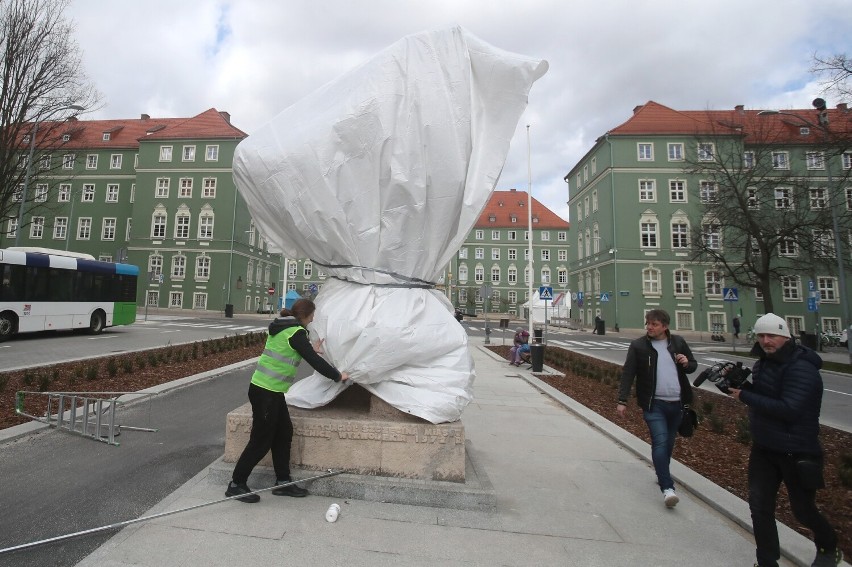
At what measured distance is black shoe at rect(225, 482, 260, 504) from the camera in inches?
132

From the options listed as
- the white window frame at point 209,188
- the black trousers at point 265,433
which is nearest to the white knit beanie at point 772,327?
the black trousers at point 265,433

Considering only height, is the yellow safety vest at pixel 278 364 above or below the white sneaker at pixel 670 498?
above

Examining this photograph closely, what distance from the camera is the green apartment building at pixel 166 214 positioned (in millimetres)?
44406

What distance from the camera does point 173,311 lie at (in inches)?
1672

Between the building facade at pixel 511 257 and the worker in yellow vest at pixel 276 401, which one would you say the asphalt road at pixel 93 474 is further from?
the building facade at pixel 511 257

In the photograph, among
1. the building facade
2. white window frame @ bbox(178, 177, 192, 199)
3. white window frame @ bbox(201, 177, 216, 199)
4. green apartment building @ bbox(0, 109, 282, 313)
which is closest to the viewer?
green apartment building @ bbox(0, 109, 282, 313)

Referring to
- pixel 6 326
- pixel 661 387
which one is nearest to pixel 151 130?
pixel 6 326

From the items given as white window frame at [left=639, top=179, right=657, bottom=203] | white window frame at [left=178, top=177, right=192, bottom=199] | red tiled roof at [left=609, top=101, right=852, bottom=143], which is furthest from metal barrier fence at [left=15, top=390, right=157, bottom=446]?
white window frame at [left=178, top=177, right=192, bottom=199]

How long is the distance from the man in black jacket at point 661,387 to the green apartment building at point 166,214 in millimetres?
45071

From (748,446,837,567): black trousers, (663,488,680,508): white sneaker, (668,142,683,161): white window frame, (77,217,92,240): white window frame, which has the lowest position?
(663,488,680,508): white sneaker

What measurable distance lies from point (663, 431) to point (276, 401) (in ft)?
11.1

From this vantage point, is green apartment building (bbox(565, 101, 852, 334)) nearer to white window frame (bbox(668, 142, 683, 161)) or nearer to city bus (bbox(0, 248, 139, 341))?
white window frame (bbox(668, 142, 683, 161))

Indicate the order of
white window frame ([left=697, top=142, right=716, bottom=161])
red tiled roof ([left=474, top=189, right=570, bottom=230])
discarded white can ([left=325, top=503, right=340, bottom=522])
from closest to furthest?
discarded white can ([left=325, top=503, right=340, bottom=522])
white window frame ([left=697, top=142, right=716, bottom=161])
red tiled roof ([left=474, top=189, right=570, bottom=230])

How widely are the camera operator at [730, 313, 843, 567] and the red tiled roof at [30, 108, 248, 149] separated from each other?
49.4 meters
